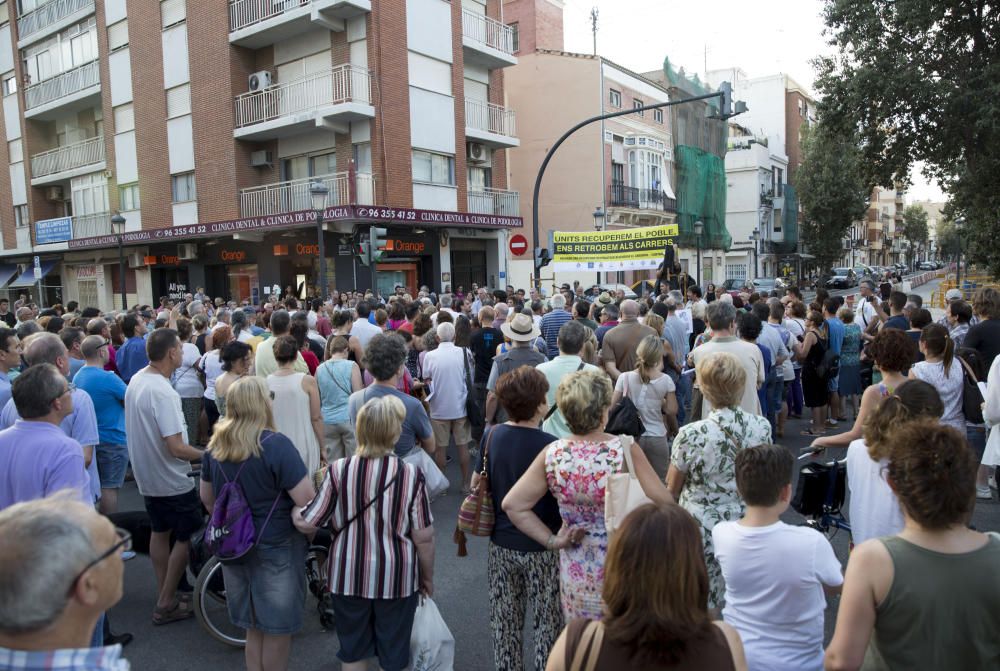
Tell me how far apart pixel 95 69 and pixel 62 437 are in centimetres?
3011

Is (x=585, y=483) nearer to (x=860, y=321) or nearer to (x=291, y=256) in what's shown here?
(x=860, y=321)

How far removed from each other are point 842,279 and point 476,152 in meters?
31.7

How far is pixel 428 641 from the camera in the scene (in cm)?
339

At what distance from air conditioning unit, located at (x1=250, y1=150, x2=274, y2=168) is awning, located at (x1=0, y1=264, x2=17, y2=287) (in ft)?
59.8

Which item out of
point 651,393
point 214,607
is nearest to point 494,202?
point 651,393

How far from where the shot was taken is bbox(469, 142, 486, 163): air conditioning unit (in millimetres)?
24547

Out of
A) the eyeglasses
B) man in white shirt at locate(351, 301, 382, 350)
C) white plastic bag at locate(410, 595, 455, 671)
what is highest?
man in white shirt at locate(351, 301, 382, 350)

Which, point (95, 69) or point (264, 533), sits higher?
point (95, 69)

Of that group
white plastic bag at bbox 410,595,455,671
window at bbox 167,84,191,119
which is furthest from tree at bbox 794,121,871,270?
white plastic bag at bbox 410,595,455,671

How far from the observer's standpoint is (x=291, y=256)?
22953mm

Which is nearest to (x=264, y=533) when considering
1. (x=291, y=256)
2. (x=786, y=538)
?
(x=786, y=538)

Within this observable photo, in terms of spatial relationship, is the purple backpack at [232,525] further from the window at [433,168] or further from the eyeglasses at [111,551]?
the window at [433,168]

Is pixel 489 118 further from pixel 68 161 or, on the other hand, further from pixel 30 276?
pixel 30 276

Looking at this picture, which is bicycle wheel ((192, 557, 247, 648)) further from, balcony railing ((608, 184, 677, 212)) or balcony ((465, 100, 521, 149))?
balcony railing ((608, 184, 677, 212))
